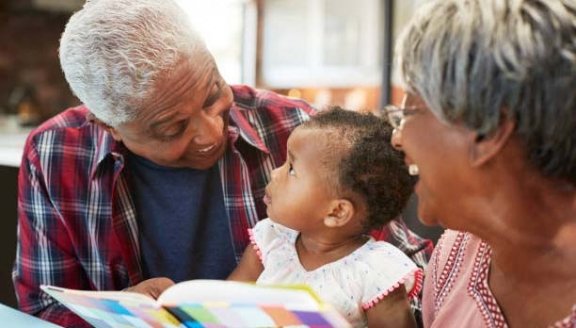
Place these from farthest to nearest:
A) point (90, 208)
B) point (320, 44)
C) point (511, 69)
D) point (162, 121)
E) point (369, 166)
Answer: point (320, 44) < point (90, 208) < point (162, 121) < point (369, 166) < point (511, 69)

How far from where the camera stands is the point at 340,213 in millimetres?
1131

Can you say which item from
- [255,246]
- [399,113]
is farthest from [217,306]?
[255,246]

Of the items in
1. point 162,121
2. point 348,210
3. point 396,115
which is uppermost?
point 396,115

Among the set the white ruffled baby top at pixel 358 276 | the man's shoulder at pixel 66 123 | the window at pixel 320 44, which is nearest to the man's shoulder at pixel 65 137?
the man's shoulder at pixel 66 123

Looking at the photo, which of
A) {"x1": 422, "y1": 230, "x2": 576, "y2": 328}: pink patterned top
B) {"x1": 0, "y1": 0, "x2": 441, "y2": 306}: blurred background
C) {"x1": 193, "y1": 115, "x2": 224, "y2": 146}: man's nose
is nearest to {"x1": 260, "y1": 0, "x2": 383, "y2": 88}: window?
{"x1": 0, "y1": 0, "x2": 441, "y2": 306}: blurred background

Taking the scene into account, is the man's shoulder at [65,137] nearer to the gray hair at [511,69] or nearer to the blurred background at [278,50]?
the gray hair at [511,69]

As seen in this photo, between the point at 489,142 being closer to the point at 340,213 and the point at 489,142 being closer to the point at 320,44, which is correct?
the point at 340,213

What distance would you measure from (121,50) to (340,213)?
48 centimetres

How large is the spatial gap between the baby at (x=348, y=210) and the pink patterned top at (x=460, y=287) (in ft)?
0.17

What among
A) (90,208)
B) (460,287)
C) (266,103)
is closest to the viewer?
(460,287)

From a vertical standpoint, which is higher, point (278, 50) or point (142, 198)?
point (142, 198)

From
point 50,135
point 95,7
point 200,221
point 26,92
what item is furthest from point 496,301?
point 26,92

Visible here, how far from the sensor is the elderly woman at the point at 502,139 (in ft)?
2.30

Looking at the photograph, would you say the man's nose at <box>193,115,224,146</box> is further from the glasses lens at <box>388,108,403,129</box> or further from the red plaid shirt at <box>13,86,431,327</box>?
the glasses lens at <box>388,108,403,129</box>
